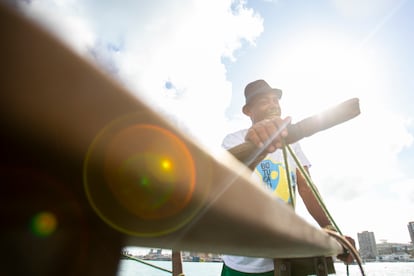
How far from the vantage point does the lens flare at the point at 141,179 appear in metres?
0.30

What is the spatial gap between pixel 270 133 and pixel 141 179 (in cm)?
98

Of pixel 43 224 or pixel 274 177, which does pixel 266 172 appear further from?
pixel 43 224

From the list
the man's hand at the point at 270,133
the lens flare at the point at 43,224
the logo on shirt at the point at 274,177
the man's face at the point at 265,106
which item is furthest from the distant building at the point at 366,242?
the lens flare at the point at 43,224

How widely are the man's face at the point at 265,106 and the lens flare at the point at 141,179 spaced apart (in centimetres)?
278

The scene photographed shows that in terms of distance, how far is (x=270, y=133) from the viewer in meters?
1.23

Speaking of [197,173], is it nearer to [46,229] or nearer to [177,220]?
[177,220]

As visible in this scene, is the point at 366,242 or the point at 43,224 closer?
the point at 43,224

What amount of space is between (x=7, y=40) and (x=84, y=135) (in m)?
0.11

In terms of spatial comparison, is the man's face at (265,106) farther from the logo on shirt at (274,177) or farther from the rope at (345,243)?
the rope at (345,243)

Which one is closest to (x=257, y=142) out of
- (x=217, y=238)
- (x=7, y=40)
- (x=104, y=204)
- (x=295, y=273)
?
(x=217, y=238)

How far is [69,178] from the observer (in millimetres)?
302

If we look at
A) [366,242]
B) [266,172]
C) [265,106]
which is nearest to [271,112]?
[265,106]

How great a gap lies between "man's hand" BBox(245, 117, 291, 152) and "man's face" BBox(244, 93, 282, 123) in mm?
1817

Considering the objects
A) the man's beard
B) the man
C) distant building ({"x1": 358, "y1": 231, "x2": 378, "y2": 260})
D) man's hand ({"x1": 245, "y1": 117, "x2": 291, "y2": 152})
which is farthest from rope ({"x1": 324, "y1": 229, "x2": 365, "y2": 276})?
distant building ({"x1": 358, "y1": 231, "x2": 378, "y2": 260})
